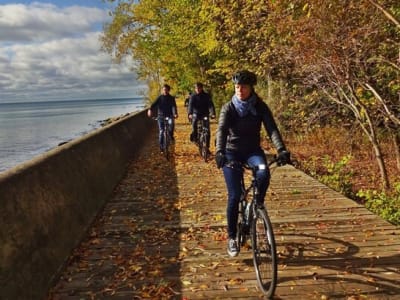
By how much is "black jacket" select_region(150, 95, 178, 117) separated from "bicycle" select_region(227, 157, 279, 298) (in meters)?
9.00

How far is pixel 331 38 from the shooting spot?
9781mm

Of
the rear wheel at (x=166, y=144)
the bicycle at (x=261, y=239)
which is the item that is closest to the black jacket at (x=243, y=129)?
the bicycle at (x=261, y=239)

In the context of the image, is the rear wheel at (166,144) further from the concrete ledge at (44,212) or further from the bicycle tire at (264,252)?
the bicycle tire at (264,252)

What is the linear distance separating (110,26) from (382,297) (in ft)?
118

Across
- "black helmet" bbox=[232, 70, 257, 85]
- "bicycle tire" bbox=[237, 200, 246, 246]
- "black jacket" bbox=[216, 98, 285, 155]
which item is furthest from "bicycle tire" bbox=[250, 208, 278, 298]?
"black helmet" bbox=[232, 70, 257, 85]

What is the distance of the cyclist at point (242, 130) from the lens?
489 centimetres

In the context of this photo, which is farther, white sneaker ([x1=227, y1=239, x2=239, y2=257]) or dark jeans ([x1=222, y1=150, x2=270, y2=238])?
white sneaker ([x1=227, y1=239, x2=239, y2=257])

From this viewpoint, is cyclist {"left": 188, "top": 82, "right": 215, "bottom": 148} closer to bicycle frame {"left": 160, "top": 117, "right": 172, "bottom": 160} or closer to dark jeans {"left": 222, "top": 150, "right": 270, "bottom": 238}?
bicycle frame {"left": 160, "top": 117, "right": 172, "bottom": 160}

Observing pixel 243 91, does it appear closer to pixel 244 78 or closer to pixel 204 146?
pixel 244 78

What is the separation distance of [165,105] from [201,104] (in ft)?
→ 4.32

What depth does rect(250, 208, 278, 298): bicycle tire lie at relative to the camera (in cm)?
432

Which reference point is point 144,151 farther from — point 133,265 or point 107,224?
point 133,265

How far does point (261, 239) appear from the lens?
4.68 m

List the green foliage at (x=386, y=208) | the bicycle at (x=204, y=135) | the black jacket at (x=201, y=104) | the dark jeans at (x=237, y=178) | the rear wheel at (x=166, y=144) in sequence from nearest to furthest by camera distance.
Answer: the dark jeans at (x=237, y=178) → the green foliage at (x=386, y=208) → the bicycle at (x=204, y=135) → the black jacket at (x=201, y=104) → the rear wheel at (x=166, y=144)
